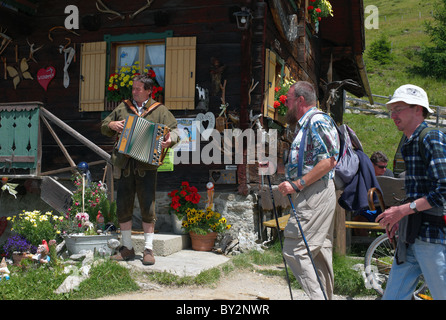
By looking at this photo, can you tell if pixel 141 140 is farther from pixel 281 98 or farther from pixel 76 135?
pixel 281 98

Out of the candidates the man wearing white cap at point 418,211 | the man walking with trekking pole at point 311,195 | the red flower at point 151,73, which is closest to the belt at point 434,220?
the man wearing white cap at point 418,211

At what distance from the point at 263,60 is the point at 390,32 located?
64.2 meters

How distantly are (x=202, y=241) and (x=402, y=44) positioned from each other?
57221 mm

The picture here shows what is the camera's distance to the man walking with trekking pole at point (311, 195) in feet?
11.3

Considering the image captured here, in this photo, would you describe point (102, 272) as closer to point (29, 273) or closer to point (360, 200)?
point (29, 273)

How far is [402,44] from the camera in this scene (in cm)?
5703

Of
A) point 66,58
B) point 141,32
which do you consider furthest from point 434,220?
point 66,58

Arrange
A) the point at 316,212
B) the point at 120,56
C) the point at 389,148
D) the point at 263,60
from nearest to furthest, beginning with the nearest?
the point at 316,212 → the point at 263,60 → the point at 120,56 → the point at 389,148

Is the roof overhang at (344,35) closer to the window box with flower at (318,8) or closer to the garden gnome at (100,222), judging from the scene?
the window box with flower at (318,8)

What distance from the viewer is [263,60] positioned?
25.3 ft

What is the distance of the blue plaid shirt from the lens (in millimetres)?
2664

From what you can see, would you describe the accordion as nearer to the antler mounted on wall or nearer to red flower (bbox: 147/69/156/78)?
red flower (bbox: 147/69/156/78)

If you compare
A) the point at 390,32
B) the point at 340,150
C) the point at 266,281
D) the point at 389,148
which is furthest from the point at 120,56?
the point at 390,32

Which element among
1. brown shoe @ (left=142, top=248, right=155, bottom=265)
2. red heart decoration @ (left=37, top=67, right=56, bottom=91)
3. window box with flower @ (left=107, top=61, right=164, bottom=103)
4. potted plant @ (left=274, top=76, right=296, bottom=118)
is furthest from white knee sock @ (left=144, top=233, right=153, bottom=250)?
red heart decoration @ (left=37, top=67, right=56, bottom=91)
